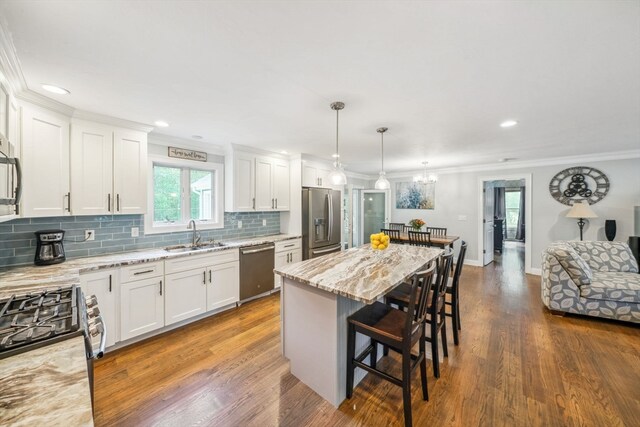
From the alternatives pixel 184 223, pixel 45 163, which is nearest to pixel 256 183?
pixel 184 223

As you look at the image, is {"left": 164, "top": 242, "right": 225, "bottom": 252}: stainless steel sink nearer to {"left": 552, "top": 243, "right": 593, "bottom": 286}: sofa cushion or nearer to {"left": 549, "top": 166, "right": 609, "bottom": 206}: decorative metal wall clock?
{"left": 552, "top": 243, "right": 593, "bottom": 286}: sofa cushion

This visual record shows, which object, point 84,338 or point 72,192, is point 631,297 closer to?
point 84,338

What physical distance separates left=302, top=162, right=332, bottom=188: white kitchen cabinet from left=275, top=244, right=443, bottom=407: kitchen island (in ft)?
7.90

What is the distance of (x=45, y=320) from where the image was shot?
3.96ft

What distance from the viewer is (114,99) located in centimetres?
216

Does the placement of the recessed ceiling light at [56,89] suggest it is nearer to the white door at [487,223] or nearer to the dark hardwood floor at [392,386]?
the dark hardwood floor at [392,386]

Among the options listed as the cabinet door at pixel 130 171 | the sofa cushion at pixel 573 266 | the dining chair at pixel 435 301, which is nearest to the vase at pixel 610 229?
the sofa cushion at pixel 573 266

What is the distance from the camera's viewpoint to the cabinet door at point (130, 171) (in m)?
2.66

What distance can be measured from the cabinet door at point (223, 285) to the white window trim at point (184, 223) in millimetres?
742

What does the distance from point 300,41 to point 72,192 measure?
2.51m

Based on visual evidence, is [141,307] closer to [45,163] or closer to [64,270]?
[64,270]

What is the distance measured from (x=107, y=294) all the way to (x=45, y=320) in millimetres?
1378

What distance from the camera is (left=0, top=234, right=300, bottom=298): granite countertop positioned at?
1730mm

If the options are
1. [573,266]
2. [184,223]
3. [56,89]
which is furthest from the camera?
[184,223]
